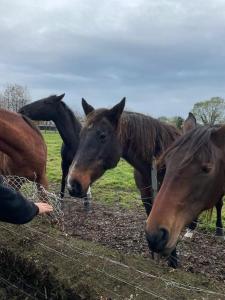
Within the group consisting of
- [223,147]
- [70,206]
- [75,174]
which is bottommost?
[70,206]

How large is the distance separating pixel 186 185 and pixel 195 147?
0.27 meters

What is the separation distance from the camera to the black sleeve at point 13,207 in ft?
8.26

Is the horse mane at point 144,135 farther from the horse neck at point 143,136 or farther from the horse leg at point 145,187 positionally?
the horse leg at point 145,187

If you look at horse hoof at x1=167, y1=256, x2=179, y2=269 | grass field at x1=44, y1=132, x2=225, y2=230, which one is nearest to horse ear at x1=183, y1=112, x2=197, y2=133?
horse hoof at x1=167, y1=256, x2=179, y2=269

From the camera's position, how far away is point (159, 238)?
88.7 inches

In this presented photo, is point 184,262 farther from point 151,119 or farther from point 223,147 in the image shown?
point 223,147

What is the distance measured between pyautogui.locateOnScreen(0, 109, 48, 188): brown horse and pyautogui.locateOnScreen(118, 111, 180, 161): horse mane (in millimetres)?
1409

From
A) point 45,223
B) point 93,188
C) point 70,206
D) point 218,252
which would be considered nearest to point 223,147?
point 45,223

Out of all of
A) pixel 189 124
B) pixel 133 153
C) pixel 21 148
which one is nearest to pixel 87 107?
pixel 133 153

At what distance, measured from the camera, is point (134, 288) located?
110 inches

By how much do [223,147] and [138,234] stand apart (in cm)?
399

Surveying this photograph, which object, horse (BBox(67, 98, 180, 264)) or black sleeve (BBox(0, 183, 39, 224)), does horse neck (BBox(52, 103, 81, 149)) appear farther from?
black sleeve (BBox(0, 183, 39, 224))

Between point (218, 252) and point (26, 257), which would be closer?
point (26, 257)

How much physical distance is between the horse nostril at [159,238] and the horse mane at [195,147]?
0.45 meters
